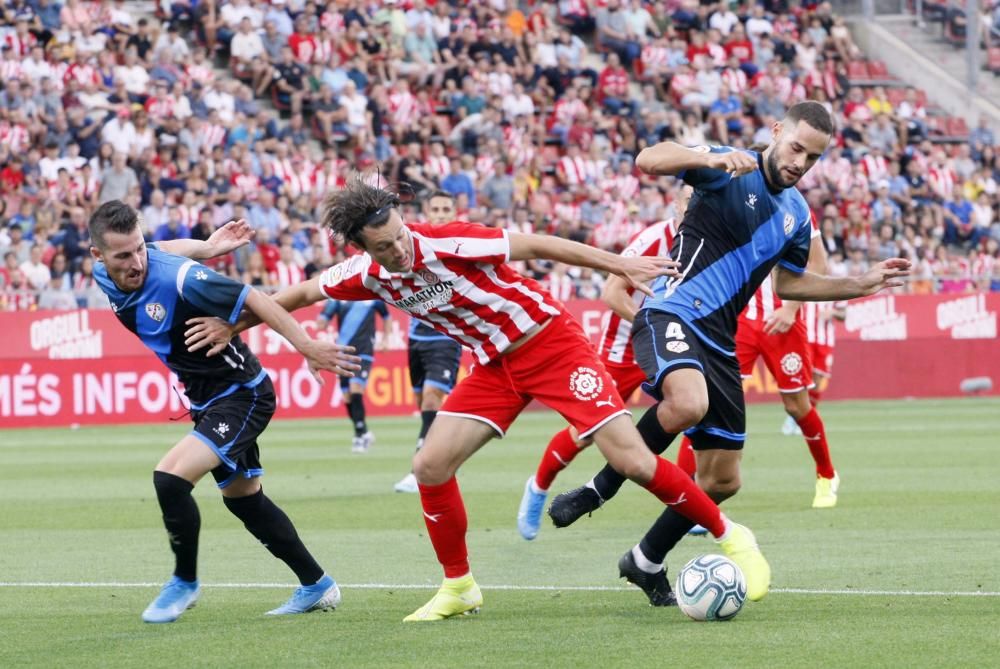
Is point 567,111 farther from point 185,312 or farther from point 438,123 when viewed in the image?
point 185,312

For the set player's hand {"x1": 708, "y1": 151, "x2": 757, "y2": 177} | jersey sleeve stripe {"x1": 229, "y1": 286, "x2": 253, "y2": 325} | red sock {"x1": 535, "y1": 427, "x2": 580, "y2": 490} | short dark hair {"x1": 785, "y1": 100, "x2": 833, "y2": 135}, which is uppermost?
short dark hair {"x1": 785, "y1": 100, "x2": 833, "y2": 135}

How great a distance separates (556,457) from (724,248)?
2.32 meters

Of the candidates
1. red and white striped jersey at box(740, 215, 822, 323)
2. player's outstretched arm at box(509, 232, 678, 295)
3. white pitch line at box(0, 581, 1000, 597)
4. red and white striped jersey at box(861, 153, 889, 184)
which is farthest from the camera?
red and white striped jersey at box(861, 153, 889, 184)

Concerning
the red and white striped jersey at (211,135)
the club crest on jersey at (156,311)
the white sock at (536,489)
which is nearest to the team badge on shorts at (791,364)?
the white sock at (536,489)

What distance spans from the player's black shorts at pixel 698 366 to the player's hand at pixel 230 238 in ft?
6.64

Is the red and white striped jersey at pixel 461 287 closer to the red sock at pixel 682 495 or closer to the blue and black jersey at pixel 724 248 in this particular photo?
the blue and black jersey at pixel 724 248

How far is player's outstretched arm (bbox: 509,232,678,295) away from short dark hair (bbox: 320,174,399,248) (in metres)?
0.66

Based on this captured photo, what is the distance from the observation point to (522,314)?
764 centimetres

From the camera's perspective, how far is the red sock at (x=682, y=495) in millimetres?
7445

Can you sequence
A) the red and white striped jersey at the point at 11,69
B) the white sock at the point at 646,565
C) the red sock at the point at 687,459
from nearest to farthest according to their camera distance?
the white sock at the point at 646,565
the red sock at the point at 687,459
the red and white striped jersey at the point at 11,69

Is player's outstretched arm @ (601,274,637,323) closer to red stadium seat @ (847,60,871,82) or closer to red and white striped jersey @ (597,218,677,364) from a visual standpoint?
red and white striped jersey @ (597,218,677,364)

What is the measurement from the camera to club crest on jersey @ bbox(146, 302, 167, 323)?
770cm

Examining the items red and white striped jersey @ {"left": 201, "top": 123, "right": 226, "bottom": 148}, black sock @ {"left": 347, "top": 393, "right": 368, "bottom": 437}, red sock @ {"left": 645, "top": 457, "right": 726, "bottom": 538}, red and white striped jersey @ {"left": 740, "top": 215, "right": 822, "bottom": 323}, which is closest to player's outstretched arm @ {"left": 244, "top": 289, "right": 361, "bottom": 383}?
red sock @ {"left": 645, "top": 457, "right": 726, "bottom": 538}

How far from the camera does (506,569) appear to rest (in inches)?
373
